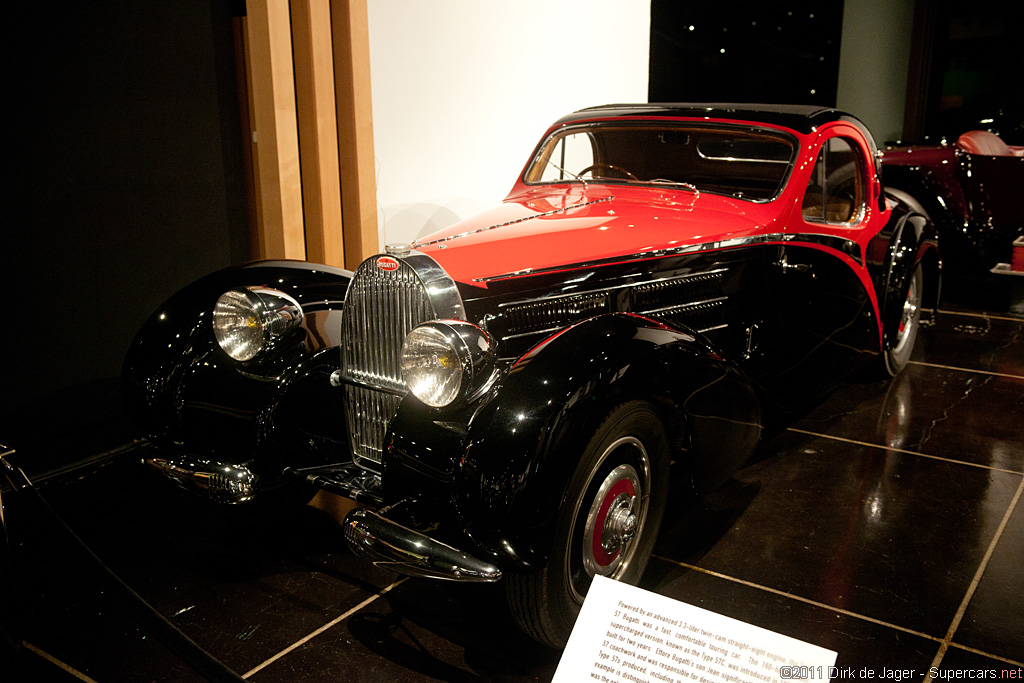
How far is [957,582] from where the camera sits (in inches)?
93.4

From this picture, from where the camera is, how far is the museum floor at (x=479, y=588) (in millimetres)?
2039

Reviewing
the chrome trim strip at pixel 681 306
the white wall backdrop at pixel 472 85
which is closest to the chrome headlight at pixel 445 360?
the chrome trim strip at pixel 681 306

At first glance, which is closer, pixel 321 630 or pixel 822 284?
pixel 321 630

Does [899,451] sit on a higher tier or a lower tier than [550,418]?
lower

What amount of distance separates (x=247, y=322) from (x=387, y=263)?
0.57 m

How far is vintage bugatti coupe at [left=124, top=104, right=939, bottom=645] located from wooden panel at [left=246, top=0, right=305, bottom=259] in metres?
0.79

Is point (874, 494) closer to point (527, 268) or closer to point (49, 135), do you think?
point (527, 268)

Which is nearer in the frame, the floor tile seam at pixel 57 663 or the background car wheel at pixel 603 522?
the background car wheel at pixel 603 522

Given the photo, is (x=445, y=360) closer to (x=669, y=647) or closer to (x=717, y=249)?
(x=669, y=647)

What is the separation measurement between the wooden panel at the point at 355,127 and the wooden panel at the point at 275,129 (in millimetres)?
274

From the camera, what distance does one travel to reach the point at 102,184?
10.7 feet

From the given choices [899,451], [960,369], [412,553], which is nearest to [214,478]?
[412,553]

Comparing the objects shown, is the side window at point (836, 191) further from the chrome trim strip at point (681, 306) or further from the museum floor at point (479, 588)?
the museum floor at point (479, 588)

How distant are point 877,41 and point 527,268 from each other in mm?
10196
